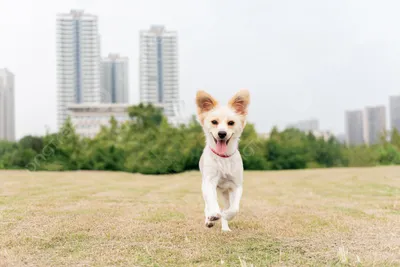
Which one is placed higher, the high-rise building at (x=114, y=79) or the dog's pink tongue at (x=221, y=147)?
the high-rise building at (x=114, y=79)

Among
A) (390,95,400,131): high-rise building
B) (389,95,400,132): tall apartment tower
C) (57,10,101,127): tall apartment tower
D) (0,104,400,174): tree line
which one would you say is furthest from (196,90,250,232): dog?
(57,10,101,127): tall apartment tower

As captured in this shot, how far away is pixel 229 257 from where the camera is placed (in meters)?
3.85

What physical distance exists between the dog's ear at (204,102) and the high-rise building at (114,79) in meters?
80.9

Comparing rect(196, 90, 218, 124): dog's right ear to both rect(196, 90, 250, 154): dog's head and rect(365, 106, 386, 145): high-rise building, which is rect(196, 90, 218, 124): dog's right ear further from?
rect(365, 106, 386, 145): high-rise building

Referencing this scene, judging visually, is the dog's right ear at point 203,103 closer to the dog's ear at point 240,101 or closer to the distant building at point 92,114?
the dog's ear at point 240,101

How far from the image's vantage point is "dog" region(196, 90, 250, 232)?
458cm

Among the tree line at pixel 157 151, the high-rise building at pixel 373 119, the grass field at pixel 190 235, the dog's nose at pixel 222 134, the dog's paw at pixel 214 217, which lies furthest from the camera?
the high-rise building at pixel 373 119

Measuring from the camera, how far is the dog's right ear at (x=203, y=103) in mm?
4754

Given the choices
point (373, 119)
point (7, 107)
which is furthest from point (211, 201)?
point (373, 119)

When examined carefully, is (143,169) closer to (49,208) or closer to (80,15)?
(49,208)

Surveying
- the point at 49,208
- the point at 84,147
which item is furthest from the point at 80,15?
the point at 49,208

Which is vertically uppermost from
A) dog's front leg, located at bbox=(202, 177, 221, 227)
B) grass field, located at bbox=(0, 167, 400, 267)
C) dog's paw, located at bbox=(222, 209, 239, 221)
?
dog's front leg, located at bbox=(202, 177, 221, 227)

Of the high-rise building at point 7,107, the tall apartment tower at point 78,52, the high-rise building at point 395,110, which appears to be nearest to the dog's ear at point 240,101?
the high-rise building at point 7,107

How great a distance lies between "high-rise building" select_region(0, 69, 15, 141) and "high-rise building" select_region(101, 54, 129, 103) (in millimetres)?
54492
